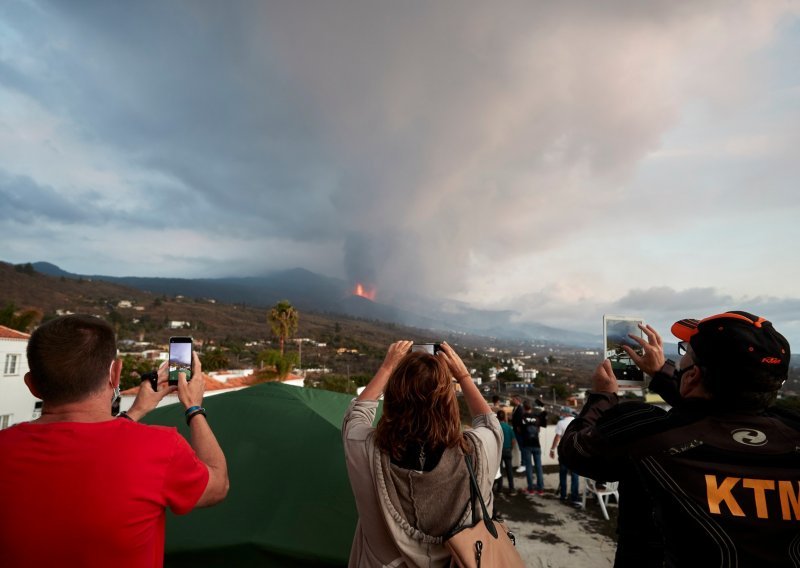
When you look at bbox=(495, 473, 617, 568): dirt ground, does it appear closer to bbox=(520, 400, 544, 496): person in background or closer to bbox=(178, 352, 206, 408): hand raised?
bbox=(520, 400, 544, 496): person in background

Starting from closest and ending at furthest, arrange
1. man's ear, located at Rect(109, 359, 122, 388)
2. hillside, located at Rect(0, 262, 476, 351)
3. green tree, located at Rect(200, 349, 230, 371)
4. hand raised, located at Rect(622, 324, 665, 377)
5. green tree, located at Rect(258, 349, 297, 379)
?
man's ear, located at Rect(109, 359, 122, 388) → hand raised, located at Rect(622, 324, 665, 377) → green tree, located at Rect(258, 349, 297, 379) → green tree, located at Rect(200, 349, 230, 371) → hillside, located at Rect(0, 262, 476, 351)

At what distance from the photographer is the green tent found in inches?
115

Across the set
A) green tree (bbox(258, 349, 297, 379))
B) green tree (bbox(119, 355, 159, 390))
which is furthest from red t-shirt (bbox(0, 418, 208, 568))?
green tree (bbox(119, 355, 159, 390))

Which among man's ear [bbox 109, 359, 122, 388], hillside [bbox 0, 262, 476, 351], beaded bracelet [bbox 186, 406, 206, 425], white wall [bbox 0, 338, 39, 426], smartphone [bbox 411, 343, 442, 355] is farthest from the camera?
hillside [bbox 0, 262, 476, 351]

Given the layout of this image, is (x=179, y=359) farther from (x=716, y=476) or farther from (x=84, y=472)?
(x=716, y=476)

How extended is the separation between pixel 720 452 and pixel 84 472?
7.83 ft

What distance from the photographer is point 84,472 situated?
1.51 metres

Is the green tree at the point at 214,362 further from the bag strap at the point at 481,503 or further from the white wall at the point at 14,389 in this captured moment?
the bag strap at the point at 481,503

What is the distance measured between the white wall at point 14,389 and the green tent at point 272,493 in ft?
97.8

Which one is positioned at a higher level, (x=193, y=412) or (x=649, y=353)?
(x=649, y=353)

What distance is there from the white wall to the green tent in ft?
97.8

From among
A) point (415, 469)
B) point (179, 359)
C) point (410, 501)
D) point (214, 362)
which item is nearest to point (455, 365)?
point (415, 469)

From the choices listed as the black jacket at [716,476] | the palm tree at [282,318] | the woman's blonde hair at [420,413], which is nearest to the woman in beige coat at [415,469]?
the woman's blonde hair at [420,413]

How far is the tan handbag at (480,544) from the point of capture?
1835 mm
